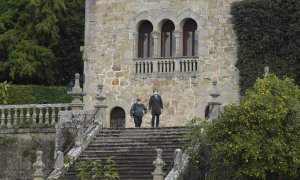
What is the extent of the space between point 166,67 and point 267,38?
432cm

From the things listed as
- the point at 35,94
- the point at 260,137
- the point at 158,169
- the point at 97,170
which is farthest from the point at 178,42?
the point at 260,137

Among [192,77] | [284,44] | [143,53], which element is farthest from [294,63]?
[143,53]

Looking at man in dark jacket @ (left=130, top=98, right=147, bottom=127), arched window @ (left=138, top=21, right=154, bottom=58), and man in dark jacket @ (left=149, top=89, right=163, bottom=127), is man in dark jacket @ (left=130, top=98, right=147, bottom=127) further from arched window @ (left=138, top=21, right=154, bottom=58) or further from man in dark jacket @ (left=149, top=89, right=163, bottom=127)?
arched window @ (left=138, top=21, right=154, bottom=58)

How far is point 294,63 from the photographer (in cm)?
3378

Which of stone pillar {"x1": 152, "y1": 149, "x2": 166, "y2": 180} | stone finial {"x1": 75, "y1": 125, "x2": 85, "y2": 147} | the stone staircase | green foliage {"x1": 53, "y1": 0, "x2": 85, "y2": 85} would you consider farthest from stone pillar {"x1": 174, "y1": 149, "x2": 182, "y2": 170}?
green foliage {"x1": 53, "y1": 0, "x2": 85, "y2": 85}

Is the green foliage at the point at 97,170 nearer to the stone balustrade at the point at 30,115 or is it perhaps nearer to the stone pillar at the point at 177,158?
the stone pillar at the point at 177,158

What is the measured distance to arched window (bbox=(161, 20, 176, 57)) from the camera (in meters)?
36.3

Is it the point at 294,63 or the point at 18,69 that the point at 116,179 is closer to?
the point at 294,63

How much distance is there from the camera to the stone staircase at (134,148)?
28.6 meters

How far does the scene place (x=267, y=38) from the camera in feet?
112

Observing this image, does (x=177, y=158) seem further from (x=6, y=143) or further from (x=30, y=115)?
(x=6, y=143)

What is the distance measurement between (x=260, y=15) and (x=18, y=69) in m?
13.1

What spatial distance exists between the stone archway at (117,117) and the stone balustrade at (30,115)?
2.95m

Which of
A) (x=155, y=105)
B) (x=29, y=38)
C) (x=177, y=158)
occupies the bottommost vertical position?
(x=177, y=158)
